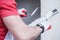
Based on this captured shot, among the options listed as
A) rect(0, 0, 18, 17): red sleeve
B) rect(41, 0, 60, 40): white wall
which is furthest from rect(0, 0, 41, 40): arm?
rect(41, 0, 60, 40): white wall

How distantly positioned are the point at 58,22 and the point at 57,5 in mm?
178

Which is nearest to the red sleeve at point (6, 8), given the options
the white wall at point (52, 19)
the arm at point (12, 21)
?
the arm at point (12, 21)

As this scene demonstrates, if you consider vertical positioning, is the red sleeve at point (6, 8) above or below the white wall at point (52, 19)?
above

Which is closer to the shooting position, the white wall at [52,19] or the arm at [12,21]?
the arm at [12,21]

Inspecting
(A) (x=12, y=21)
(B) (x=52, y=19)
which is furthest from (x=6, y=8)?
(B) (x=52, y=19)

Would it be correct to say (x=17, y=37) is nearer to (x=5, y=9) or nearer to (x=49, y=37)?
(x=5, y=9)

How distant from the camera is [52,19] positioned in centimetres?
151

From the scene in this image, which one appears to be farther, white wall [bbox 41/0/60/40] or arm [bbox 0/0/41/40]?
white wall [bbox 41/0/60/40]

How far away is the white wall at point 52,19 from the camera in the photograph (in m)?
1.48

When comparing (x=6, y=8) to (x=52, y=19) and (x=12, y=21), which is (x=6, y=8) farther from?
(x=52, y=19)

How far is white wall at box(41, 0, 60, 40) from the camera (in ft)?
4.85

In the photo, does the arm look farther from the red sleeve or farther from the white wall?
the white wall

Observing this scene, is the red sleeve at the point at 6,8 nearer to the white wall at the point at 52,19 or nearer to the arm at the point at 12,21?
the arm at the point at 12,21

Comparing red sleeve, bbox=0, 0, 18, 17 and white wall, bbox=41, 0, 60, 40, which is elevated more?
red sleeve, bbox=0, 0, 18, 17
